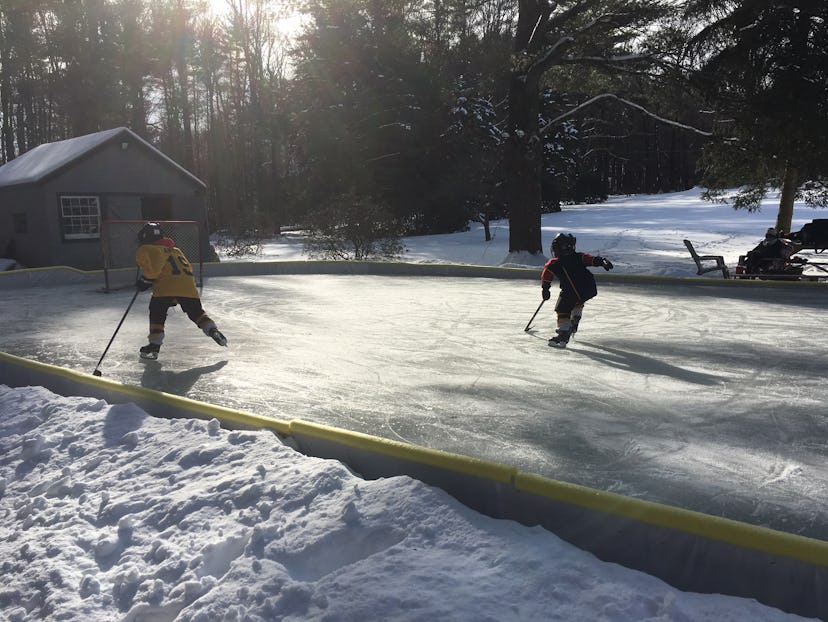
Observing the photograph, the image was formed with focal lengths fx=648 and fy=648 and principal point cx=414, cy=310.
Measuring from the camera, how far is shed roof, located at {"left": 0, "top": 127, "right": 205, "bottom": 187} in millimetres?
18922

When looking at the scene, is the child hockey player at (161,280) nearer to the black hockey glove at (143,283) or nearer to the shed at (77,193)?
the black hockey glove at (143,283)

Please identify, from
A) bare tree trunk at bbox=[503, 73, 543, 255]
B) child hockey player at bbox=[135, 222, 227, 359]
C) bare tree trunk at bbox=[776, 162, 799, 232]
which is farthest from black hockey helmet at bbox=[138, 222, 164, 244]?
bare tree trunk at bbox=[776, 162, 799, 232]

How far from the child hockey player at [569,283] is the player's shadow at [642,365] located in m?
0.32

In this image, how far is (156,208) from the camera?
23.6 meters

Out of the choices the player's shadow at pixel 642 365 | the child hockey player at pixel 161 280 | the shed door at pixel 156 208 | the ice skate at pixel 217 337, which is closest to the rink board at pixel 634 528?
the player's shadow at pixel 642 365

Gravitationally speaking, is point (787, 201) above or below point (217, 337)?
above

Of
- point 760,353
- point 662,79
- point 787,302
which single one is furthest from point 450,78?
point 760,353

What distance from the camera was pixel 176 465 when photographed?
418 cm

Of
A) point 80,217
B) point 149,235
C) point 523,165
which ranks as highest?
point 523,165

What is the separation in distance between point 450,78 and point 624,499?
90.8 feet

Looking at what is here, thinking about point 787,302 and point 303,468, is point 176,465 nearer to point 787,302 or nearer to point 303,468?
point 303,468

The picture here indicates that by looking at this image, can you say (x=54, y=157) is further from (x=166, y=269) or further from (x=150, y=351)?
(x=150, y=351)

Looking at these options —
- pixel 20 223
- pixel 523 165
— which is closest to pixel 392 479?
pixel 523 165

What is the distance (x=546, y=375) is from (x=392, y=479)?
314 cm
